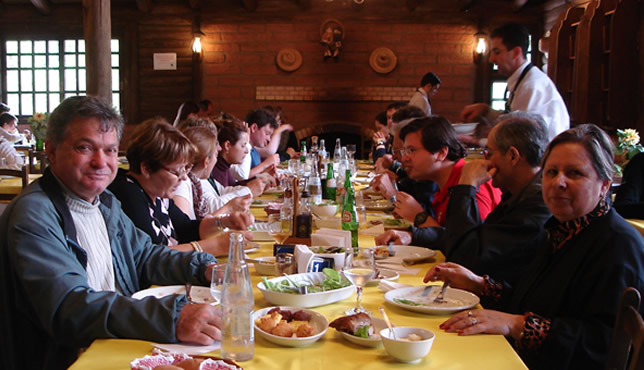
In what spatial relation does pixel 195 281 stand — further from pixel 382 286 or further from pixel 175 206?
pixel 175 206

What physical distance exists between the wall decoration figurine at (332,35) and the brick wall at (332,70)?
0.41 feet

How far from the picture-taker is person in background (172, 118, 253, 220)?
11.1ft

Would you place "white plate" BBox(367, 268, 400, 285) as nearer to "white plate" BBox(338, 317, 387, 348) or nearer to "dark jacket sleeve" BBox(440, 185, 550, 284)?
"dark jacket sleeve" BBox(440, 185, 550, 284)

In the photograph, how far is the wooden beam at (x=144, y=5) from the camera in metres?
10.2

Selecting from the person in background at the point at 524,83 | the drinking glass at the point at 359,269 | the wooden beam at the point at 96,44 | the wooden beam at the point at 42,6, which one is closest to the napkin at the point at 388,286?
the drinking glass at the point at 359,269

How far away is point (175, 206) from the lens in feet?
10.5

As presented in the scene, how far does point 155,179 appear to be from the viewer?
8.74 feet

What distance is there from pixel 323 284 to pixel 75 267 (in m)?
0.69

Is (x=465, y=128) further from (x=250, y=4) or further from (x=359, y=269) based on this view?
(x=250, y=4)

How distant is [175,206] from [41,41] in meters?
9.17

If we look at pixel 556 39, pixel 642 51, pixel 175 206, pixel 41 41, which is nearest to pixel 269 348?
pixel 175 206

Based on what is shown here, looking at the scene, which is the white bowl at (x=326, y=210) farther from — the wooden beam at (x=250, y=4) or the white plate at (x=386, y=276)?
the wooden beam at (x=250, y=4)

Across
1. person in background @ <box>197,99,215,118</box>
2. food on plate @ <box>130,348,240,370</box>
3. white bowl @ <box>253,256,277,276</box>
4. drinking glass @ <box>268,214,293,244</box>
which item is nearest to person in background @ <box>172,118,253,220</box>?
drinking glass @ <box>268,214,293,244</box>

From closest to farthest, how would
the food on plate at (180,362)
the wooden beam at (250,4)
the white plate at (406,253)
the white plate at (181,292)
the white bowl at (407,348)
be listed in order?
1. the food on plate at (180,362)
2. the white bowl at (407,348)
3. the white plate at (181,292)
4. the white plate at (406,253)
5. the wooden beam at (250,4)
